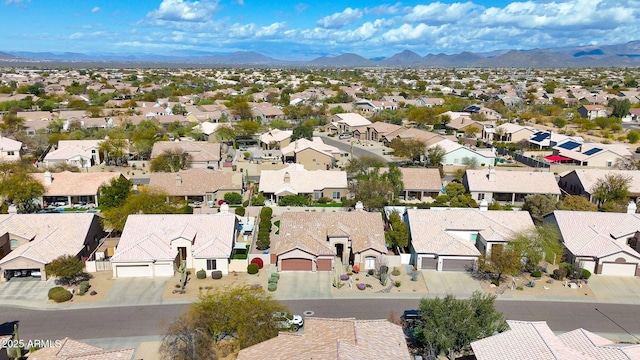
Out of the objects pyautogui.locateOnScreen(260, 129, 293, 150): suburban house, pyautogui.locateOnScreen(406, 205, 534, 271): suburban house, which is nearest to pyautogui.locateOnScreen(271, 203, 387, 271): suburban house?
pyautogui.locateOnScreen(406, 205, 534, 271): suburban house

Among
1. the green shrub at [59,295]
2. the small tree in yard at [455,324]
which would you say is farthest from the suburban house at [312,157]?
the small tree in yard at [455,324]

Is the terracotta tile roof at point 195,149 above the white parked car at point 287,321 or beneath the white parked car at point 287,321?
above

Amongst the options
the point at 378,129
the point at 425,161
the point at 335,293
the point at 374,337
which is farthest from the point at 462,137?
the point at 374,337

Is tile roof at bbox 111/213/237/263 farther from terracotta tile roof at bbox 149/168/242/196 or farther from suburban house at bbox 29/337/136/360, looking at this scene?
suburban house at bbox 29/337/136/360

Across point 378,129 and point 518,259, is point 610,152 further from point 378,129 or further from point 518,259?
point 518,259

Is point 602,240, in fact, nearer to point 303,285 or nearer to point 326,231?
point 326,231

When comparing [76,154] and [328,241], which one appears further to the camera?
[76,154]

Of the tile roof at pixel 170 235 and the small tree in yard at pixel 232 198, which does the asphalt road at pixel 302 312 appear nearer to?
the tile roof at pixel 170 235

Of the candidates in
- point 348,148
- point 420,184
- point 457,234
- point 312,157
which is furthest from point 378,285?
point 348,148
